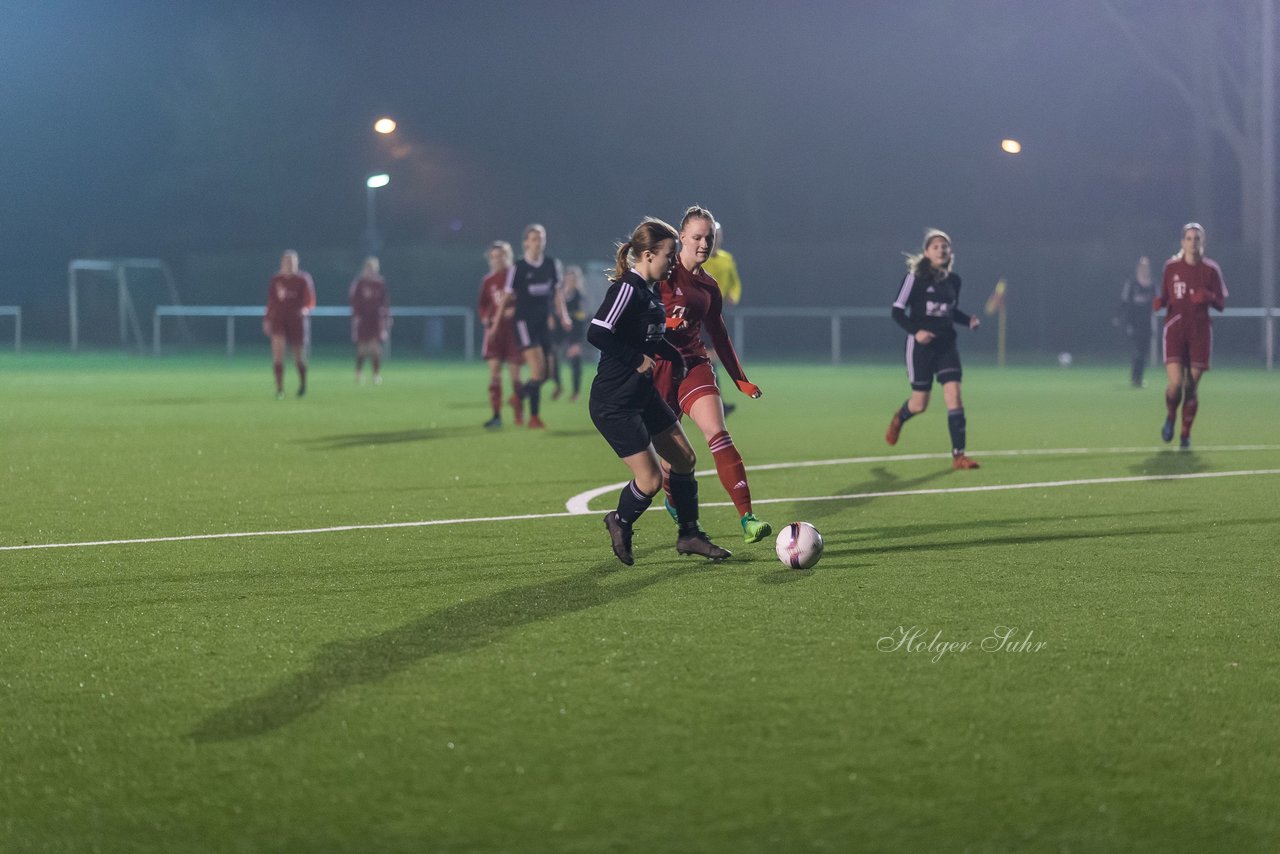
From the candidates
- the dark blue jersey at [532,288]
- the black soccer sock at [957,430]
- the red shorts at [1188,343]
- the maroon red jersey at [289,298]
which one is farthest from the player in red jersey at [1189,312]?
the maroon red jersey at [289,298]

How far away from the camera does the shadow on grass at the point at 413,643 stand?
497 cm

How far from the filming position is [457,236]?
53594 millimetres

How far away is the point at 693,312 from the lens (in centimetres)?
877

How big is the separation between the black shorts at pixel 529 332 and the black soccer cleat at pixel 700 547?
931 cm

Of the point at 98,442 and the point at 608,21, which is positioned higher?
the point at 608,21

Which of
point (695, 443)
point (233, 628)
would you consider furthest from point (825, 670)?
point (695, 443)

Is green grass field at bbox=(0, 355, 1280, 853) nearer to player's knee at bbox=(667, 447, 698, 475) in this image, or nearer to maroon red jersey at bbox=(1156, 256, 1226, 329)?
player's knee at bbox=(667, 447, 698, 475)

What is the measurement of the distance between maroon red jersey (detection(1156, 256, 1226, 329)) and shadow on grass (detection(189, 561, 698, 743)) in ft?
27.1

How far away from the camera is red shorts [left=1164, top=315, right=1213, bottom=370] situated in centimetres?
1459

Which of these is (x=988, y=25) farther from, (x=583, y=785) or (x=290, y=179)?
(x=583, y=785)

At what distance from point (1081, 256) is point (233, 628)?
37298 millimetres

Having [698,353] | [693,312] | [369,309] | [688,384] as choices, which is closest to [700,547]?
[688,384]

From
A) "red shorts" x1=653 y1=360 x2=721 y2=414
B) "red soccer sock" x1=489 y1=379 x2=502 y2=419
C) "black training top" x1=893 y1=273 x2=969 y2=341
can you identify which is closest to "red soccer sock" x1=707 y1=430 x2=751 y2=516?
"red shorts" x1=653 y1=360 x2=721 y2=414

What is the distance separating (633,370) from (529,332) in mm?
9604
